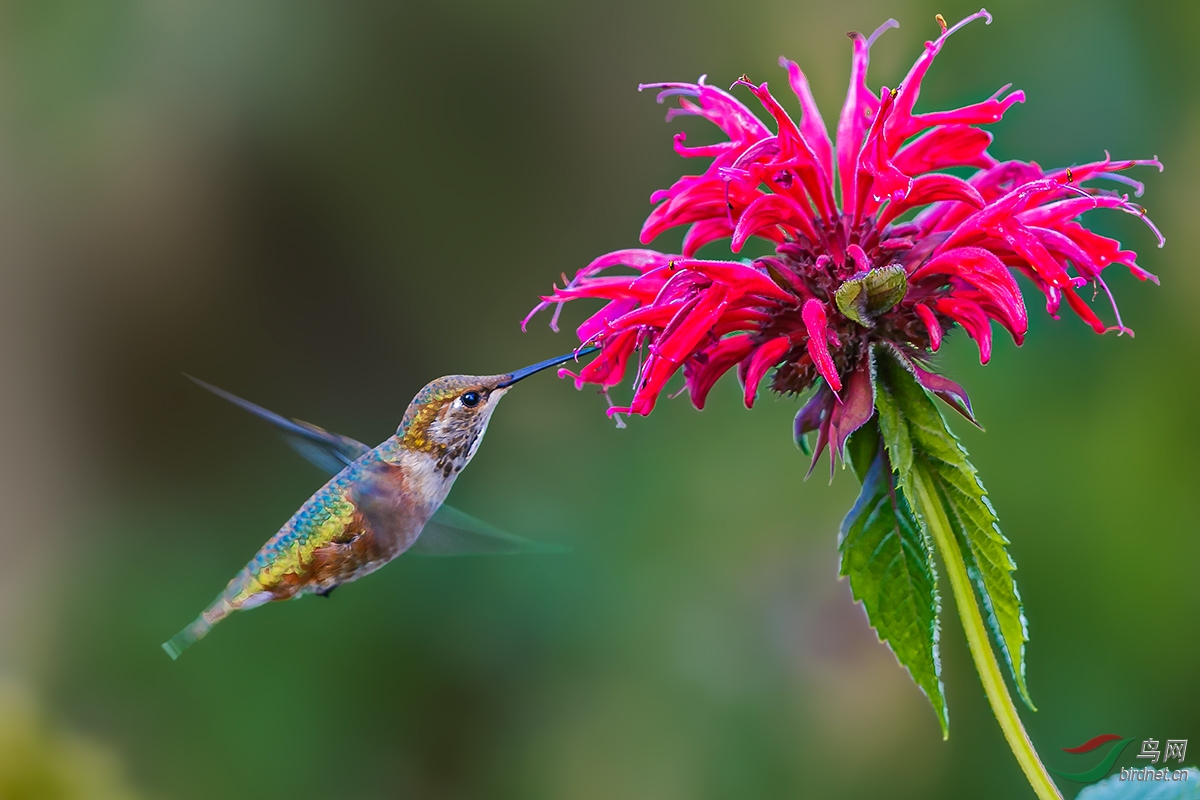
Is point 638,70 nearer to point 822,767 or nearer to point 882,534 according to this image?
point 822,767

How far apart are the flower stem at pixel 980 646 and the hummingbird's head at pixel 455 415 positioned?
512mm

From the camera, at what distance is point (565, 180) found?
3.24 m

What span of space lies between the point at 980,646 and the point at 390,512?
727mm

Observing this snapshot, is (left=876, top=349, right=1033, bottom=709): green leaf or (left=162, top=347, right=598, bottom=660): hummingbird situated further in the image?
(left=162, top=347, right=598, bottom=660): hummingbird

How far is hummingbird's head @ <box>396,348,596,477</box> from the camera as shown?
1.36m

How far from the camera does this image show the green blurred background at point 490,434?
95.9 inches

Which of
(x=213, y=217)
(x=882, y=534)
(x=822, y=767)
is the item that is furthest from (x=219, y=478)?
(x=882, y=534)

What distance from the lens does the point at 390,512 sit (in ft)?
4.49

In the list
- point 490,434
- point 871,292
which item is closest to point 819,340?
point 871,292

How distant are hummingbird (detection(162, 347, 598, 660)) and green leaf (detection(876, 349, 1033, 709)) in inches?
17.5

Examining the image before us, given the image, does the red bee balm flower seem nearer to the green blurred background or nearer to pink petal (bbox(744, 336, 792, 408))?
pink petal (bbox(744, 336, 792, 408))

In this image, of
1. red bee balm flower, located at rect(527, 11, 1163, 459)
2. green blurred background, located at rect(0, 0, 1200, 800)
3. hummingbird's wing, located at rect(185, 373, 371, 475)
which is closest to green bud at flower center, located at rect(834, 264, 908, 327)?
red bee balm flower, located at rect(527, 11, 1163, 459)
